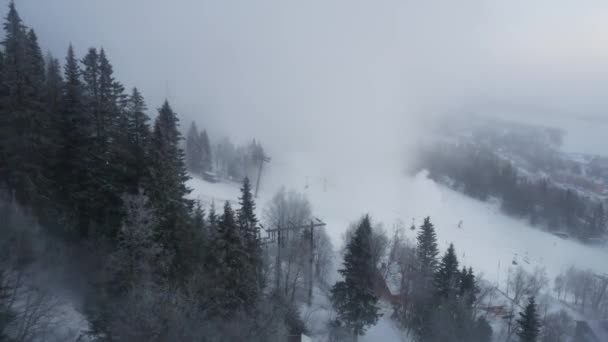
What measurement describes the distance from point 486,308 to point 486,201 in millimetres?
38649

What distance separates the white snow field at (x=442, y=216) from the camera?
Result: 1598 inches

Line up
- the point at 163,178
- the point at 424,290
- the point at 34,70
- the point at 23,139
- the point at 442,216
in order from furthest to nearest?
the point at 442,216
the point at 424,290
the point at 34,70
the point at 23,139
the point at 163,178

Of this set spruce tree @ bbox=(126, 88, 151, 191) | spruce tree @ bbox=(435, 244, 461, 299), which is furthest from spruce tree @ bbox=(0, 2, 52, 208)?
spruce tree @ bbox=(435, 244, 461, 299)

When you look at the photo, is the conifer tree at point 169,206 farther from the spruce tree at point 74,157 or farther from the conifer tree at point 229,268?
the spruce tree at point 74,157

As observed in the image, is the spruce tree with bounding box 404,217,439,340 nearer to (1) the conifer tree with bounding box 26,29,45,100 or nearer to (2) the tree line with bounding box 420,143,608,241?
(1) the conifer tree with bounding box 26,29,45,100

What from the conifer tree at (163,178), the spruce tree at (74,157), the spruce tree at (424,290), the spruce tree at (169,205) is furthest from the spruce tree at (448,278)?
the spruce tree at (74,157)

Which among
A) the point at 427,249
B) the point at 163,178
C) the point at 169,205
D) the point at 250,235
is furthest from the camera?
the point at 427,249

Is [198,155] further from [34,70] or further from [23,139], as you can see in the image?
[23,139]

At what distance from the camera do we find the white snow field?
40594 millimetres

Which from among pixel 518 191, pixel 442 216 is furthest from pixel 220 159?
pixel 518 191

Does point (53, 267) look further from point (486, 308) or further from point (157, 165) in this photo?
point (486, 308)

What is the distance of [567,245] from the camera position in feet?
155

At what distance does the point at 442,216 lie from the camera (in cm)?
5159

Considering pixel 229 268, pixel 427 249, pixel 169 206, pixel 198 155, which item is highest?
pixel 198 155
